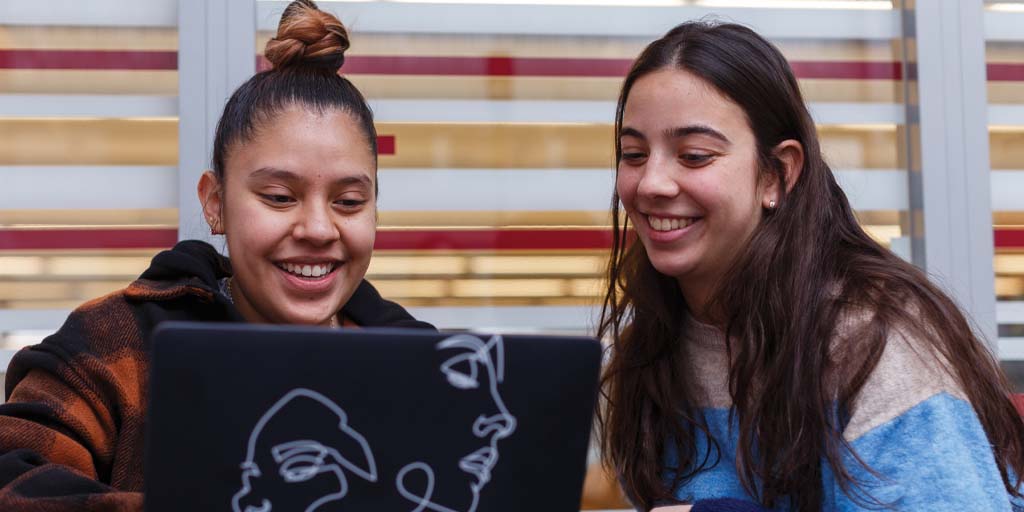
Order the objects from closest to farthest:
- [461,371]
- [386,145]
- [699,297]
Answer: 1. [461,371]
2. [699,297]
3. [386,145]

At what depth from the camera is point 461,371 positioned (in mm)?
975

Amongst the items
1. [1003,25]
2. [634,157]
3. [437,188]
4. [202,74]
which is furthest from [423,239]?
[1003,25]

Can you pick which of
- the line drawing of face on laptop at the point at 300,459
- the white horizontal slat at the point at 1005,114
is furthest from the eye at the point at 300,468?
the white horizontal slat at the point at 1005,114

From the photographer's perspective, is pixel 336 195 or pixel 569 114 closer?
pixel 336 195

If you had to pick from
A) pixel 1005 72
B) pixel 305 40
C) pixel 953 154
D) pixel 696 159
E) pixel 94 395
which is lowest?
pixel 94 395

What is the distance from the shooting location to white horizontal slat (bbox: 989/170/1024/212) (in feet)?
8.98

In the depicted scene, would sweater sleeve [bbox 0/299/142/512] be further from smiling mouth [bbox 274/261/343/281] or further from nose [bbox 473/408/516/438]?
nose [bbox 473/408/516/438]

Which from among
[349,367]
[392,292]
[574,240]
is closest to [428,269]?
[392,292]

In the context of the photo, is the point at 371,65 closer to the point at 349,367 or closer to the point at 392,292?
the point at 392,292

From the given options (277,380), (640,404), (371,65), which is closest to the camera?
(277,380)

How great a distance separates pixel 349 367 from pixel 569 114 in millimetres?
1732

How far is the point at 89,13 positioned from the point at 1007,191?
2.35 metres

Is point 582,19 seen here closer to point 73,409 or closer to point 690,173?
point 690,173

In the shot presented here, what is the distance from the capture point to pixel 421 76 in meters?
2.54
